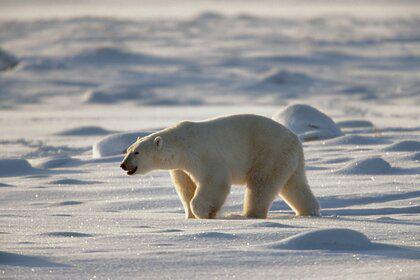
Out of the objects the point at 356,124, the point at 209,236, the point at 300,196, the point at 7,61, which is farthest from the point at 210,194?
the point at 7,61

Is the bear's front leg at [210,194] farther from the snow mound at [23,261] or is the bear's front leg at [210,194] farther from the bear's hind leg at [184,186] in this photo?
the snow mound at [23,261]

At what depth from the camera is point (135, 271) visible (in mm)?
3789

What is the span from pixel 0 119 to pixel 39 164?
226 inches

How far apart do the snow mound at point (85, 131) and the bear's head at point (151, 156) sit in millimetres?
5872

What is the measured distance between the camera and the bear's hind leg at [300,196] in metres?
6.17

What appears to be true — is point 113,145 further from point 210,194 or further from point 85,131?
point 210,194

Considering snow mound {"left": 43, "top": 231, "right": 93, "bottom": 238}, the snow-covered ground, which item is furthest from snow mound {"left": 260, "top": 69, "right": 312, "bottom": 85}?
snow mound {"left": 43, "top": 231, "right": 93, "bottom": 238}

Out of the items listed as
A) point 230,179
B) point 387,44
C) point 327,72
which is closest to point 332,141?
point 230,179

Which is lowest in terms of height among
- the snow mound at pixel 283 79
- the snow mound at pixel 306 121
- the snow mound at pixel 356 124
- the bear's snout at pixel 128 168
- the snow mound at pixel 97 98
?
the snow mound at pixel 97 98

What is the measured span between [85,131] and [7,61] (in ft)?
35.8

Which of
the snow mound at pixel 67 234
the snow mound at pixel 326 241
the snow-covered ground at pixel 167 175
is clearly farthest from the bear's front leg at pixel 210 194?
the snow mound at pixel 326 241

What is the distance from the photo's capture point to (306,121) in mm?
10070

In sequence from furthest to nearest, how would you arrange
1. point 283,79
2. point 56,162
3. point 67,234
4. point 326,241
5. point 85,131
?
point 283,79 < point 85,131 < point 56,162 < point 67,234 < point 326,241

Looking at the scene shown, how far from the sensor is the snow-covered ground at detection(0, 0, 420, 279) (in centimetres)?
399
